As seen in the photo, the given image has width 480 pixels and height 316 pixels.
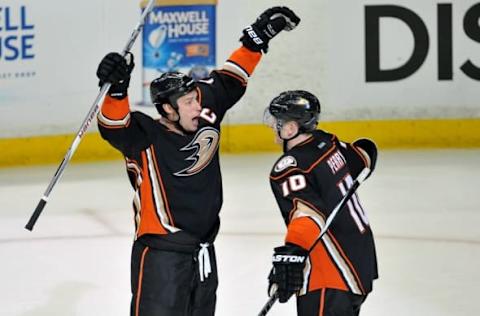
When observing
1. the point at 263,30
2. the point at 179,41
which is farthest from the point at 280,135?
the point at 179,41

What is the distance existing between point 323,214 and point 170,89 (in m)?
0.65

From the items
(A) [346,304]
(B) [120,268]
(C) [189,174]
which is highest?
(C) [189,174]

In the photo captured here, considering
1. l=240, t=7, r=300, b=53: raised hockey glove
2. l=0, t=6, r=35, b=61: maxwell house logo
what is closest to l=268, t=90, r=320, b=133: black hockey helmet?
l=240, t=7, r=300, b=53: raised hockey glove

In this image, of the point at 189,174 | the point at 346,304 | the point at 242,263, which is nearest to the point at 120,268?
the point at 242,263

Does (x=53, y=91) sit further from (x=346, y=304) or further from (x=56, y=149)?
(x=346, y=304)

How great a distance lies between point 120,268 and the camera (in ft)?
18.7

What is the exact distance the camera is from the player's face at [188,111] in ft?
12.4

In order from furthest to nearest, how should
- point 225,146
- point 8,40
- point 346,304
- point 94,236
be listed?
point 225,146 → point 8,40 → point 94,236 → point 346,304

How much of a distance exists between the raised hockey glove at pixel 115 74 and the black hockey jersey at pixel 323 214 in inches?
19.9

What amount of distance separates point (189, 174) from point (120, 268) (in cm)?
201

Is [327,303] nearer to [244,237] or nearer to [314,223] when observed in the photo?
[314,223]

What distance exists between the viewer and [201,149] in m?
3.81

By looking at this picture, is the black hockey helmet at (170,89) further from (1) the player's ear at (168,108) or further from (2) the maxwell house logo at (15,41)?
(2) the maxwell house logo at (15,41)

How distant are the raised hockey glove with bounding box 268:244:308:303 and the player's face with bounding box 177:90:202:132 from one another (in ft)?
1.89
